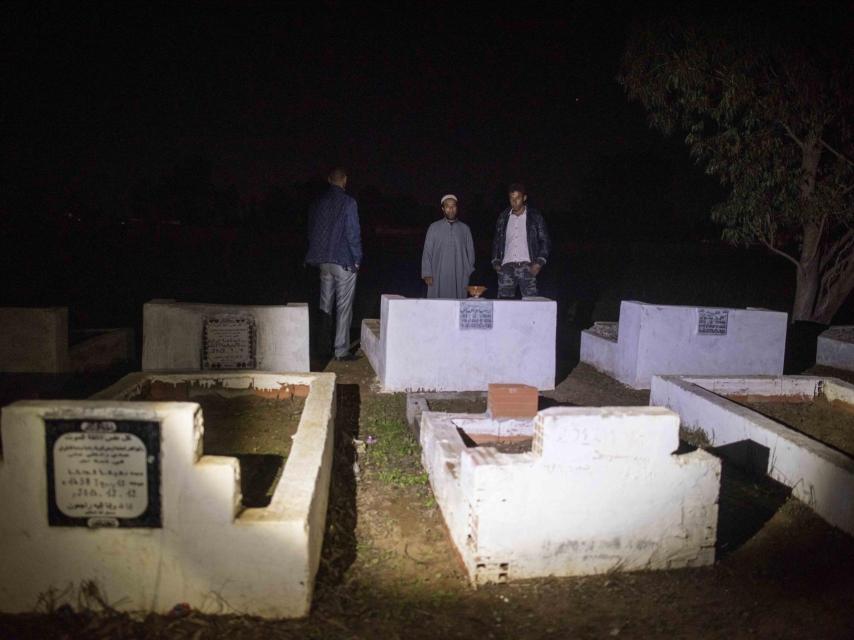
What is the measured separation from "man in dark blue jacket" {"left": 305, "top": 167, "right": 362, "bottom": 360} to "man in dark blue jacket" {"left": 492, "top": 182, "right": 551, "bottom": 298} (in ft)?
6.25

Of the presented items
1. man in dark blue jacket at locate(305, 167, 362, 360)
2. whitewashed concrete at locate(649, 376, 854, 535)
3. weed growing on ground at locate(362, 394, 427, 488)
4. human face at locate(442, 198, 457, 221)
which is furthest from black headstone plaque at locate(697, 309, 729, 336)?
man in dark blue jacket at locate(305, 167, 362, 360)

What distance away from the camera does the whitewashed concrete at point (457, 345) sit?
282 inches

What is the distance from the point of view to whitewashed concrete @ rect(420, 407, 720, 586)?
348 cm

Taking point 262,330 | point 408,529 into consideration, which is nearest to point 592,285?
point 262,330

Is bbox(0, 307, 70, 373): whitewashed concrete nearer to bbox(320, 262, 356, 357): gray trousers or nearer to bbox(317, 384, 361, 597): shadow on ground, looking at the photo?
bbox(320, 262, 356, 357): gray trousers

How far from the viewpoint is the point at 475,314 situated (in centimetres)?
726

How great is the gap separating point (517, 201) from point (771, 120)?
671 centimetres

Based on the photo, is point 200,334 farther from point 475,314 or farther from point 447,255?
point 447,255

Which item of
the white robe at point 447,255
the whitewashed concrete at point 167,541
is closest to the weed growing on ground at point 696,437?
the white robe at point 447,255

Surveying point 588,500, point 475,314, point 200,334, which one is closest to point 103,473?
point 588,500

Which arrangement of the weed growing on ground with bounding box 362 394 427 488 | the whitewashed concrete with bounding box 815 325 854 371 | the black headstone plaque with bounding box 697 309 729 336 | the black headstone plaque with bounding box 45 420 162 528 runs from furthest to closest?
1. the whitewashed concrete with bounding box 815 325 854 371
2. the black headstone plaque with bounding box 697 309 729 336
3. the weed growing on ground with bounding box 362 394 427 488
4. the black headstone plaque with bounding box 45 420 162 528

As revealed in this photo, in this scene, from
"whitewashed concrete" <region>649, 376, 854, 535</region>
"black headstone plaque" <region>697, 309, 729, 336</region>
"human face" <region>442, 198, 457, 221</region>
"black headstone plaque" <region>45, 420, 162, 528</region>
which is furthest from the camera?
"human face" <region>442, 198, 457, 221</region>

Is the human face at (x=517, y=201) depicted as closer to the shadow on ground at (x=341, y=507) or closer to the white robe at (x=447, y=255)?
the white robe at (x=447, y=255)

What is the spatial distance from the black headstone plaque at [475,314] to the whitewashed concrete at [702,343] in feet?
6.30
